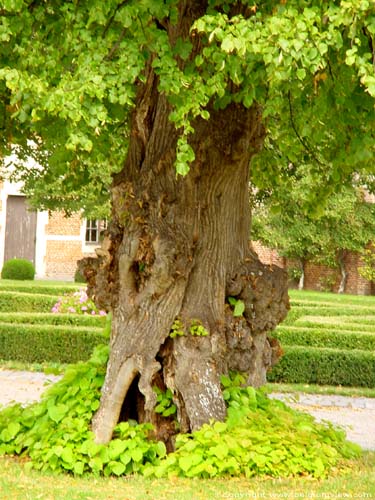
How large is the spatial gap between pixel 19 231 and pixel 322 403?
22688 mm

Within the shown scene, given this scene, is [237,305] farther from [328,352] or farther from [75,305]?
[75,305]

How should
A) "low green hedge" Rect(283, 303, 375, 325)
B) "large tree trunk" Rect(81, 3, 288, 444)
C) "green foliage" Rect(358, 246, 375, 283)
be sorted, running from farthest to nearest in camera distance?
"green foliage" Rect(358, 246, 375, 283) → "low green hedge" Rect(283, 303, 375, 325) → "large tree trunk" Rect(81, 3, 288, 444)

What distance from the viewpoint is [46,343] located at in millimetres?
12562

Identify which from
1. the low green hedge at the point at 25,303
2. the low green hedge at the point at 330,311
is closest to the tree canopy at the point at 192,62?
the low green hedge at the point at 25,303

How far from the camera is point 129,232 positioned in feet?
21.2

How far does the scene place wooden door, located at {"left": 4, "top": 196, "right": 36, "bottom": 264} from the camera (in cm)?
3133

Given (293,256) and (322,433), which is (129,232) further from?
(293,256)

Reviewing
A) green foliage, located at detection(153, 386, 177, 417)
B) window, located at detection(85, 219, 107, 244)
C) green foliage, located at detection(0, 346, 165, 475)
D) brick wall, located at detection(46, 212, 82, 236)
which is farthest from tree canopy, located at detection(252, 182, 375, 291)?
green foliage, located at detection(153, 386, 177, 417)

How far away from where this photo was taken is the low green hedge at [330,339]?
13172mm

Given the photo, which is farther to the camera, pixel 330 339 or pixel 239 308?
pixel 330 339

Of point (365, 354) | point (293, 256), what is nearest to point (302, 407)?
point (365, 354)

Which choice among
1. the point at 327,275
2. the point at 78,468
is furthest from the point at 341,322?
the point at 327,275

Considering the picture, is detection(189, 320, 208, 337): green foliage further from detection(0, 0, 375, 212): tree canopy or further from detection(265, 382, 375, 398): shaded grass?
detection(265, 382, 375, 398): shaded grass

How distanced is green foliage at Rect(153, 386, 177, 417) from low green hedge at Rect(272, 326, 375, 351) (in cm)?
681
